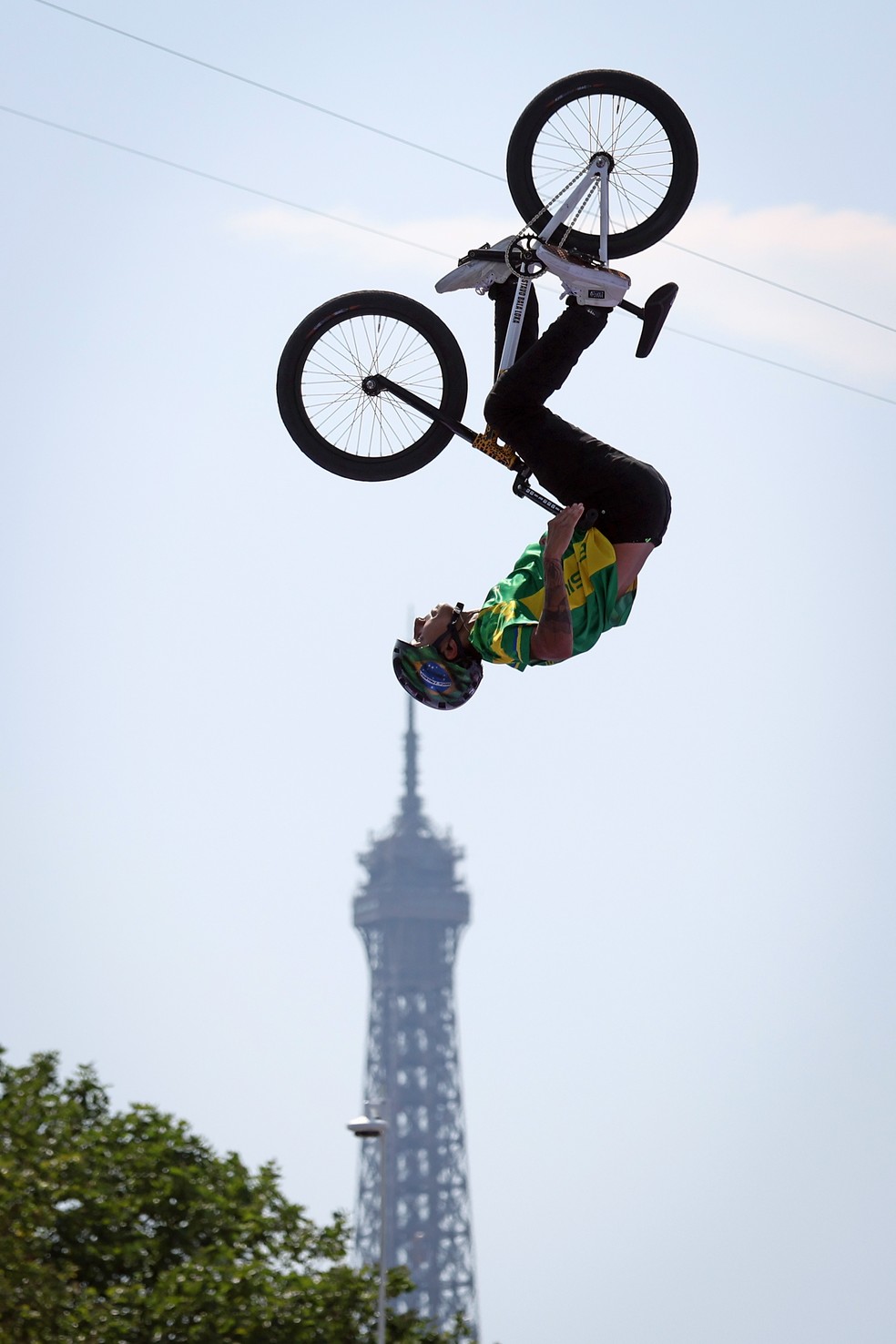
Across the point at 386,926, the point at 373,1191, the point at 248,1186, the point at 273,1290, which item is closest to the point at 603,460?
the point at 273,1290

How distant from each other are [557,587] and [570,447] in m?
0.88

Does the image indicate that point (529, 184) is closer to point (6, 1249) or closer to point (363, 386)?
point (363, 386)

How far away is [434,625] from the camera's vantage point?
972cm

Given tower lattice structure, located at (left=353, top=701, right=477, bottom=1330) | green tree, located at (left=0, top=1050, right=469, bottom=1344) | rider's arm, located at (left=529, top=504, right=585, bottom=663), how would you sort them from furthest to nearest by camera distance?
tower lattice structure, located at (left=353, top=701, right=477, bottom=1330) < green tree, located at (left=0, top=1050, right=469, bottom=1344) < rider's arm, located at (left=529, top=504, right=585, bottom=663)

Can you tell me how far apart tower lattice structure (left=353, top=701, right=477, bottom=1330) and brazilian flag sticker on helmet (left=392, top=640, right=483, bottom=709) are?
103628mm

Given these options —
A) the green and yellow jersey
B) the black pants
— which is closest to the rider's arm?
the green and yellow jersey

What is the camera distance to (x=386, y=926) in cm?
15062

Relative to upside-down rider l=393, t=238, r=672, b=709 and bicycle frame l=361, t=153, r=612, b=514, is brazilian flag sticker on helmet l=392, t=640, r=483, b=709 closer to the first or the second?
upside-down rider l=393, t=238, r=672, b=709

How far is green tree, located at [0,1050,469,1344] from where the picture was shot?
2775cm

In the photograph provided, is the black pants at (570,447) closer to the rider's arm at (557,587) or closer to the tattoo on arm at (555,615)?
the rider's arm at (557,587)

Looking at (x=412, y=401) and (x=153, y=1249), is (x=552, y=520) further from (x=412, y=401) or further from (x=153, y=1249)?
(x=153, y=1249)

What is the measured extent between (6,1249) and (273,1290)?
4.53m

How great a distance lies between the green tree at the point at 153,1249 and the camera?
2775 centimetres

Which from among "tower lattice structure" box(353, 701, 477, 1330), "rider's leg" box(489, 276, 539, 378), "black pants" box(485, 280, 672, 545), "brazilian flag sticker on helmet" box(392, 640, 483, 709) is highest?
"tower lattice structure" box(353, 701, 477, 1330)
